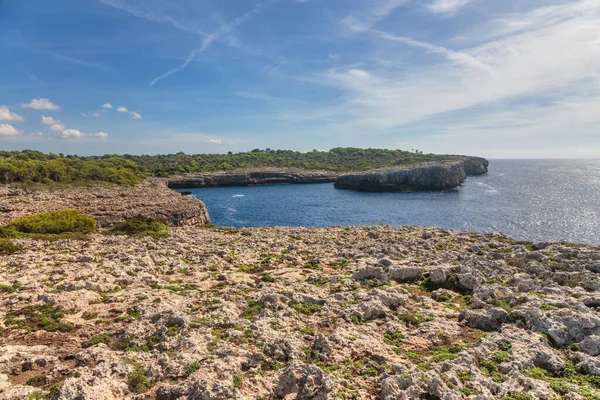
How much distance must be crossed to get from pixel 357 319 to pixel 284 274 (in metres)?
9.10

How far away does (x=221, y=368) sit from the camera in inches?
493

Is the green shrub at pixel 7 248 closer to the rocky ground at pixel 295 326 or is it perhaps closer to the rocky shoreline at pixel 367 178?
the rocky ground at pixel 295 326

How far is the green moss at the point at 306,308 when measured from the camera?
A: 18.7 meters

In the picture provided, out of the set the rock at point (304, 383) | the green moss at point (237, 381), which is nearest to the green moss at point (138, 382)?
the green moss at point (237, 381)

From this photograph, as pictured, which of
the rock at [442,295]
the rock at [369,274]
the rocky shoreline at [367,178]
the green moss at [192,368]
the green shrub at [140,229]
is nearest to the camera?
the green moss at [192,368]

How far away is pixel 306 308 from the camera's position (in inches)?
748

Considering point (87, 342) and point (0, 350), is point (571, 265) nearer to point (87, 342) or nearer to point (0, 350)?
point (87, 342)

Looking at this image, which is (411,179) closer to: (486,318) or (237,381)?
(486,318)

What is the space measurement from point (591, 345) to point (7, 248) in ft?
129

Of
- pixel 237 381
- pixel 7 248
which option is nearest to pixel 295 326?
pixel 237 381

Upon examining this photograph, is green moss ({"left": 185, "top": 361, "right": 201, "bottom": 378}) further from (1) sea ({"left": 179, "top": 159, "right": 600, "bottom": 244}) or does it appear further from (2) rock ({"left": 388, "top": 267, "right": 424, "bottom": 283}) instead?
(1) sea ({"left": 179, "top": 159, "right": 600, "bottom": 244})

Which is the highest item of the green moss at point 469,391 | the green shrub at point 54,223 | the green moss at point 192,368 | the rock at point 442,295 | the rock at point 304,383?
the green shrub at point 54,223

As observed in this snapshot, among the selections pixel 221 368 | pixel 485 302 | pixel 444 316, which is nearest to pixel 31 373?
pixel 221 368

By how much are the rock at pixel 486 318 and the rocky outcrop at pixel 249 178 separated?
522 ft
